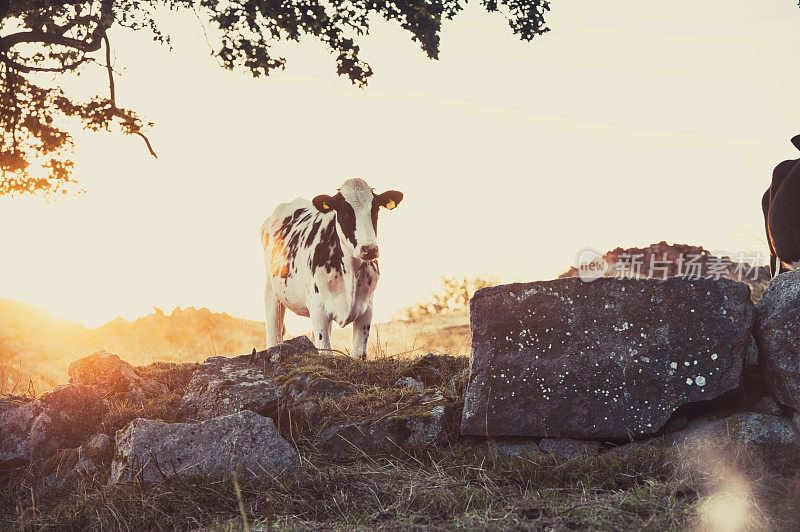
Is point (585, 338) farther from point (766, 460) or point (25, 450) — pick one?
point (25, 450)

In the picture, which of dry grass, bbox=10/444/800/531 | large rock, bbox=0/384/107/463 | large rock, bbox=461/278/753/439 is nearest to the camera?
dry grass, bbox=10/444/800/531

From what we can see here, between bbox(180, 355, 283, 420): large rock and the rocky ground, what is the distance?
20mm

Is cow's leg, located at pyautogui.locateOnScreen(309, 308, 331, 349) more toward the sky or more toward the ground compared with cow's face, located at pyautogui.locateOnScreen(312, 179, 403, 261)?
more toward the ground

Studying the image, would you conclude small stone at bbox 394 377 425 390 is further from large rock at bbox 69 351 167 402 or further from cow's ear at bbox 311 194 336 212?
cow's ear at bbox 311 194 336 212

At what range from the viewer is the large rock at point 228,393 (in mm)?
6039

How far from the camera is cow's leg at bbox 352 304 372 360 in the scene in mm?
9766

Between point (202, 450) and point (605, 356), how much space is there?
320cm

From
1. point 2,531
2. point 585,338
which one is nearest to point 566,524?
point 585,338

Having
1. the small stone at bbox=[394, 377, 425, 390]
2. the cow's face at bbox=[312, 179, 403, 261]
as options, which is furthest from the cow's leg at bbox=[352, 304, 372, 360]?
the small stone at bbox=[394, 377, 425, 390]

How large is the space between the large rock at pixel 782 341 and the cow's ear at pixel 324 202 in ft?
18.2

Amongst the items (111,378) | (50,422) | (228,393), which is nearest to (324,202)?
(111,378)

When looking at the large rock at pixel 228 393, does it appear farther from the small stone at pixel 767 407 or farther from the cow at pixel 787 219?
the cow at pixel 787 219

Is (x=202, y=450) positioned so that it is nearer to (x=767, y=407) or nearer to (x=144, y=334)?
(x=767, y=407)

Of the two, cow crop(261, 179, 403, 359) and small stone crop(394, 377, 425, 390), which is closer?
small stone crop(394, 377, 425, 390)
